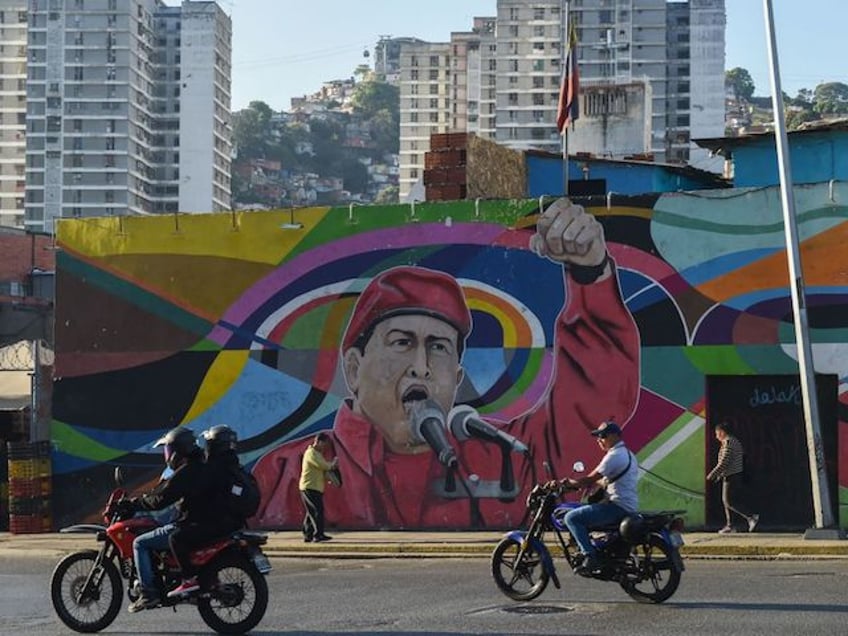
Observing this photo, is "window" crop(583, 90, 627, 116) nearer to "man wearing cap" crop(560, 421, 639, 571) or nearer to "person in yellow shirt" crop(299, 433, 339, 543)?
"person in yellow shirt" crop(299, 433, 339, 543)

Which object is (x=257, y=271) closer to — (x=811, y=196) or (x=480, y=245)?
(x=480, y=245)

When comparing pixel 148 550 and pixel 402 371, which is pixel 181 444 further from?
pixel 402 371

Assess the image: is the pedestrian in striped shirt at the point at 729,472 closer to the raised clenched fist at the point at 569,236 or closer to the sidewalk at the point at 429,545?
the sidewalk at the point at 429,545

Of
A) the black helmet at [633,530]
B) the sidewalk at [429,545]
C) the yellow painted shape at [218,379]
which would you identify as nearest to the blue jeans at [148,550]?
the black helmet at [633,530]

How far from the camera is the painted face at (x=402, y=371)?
27250mm

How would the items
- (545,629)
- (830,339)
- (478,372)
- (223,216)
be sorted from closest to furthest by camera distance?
(545,629) → (830,339) → (478,372) → (223,216)

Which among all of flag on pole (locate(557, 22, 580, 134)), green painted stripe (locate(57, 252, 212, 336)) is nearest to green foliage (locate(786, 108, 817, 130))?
flag on pole (locate(557, 22, 580, 134))

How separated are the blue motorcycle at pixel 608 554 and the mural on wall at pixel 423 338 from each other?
9.79 meters

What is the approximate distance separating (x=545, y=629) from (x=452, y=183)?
669 inches

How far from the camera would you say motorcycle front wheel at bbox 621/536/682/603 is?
15711 millimetres

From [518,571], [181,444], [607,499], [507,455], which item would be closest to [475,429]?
Answer: [507,455]

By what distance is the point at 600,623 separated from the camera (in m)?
14.4

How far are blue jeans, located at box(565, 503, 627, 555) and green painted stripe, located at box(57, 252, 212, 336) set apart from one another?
13.8 m

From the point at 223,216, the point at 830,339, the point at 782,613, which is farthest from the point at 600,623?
the point at 223,216
